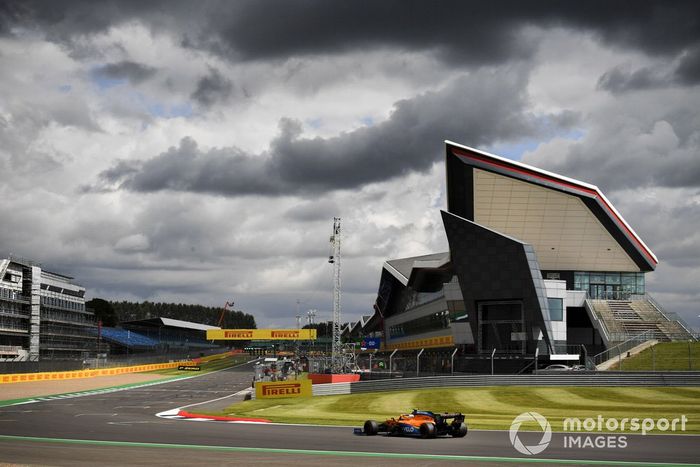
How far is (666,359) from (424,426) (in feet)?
117

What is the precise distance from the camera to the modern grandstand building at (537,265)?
2677 inches

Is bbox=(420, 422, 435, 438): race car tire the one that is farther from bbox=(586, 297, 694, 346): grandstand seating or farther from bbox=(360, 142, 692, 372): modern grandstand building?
bbox=(586, 297, 694, 346): grandstand seating

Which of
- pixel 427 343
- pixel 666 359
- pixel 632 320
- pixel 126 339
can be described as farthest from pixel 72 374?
pixel 126 339

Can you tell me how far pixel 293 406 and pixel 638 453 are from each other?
79.4ft

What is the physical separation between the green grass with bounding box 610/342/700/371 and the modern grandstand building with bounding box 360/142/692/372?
5.58 meters

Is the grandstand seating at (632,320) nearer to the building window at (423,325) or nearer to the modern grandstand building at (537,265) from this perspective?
the modern grandstand building at (537,265)

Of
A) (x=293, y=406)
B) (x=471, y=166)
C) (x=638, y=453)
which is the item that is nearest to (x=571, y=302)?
(x=471, y=166)

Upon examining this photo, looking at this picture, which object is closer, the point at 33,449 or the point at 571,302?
the point at 33,449

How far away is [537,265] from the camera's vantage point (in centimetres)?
6800

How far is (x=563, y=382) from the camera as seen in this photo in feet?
167

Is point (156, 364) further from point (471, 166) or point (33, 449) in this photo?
point (33, 449)

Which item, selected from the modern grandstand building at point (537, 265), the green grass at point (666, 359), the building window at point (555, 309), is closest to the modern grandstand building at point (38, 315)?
the modern grandstand building at point (537, 265)

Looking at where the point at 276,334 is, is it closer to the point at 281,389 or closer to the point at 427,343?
the point at 427,343

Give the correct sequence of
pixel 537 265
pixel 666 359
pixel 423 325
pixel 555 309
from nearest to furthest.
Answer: pixel 666 359, pixel 537 265, pixel 555 309, pixel 423 325
